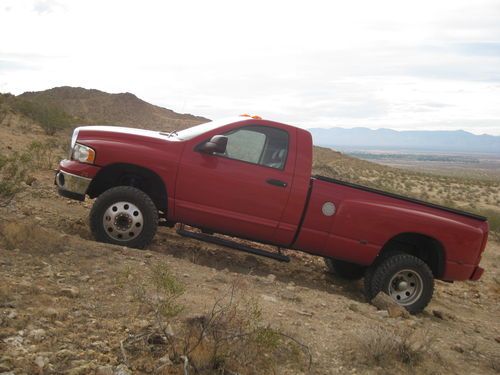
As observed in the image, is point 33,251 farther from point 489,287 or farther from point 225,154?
point 489,287

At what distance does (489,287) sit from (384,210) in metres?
4.82

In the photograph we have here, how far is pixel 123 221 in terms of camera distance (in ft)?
21.1

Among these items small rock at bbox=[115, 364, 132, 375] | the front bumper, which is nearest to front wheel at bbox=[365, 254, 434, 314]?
the front bumper

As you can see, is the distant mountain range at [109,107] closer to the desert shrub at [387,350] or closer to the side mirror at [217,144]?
the side mirror at [217,144]

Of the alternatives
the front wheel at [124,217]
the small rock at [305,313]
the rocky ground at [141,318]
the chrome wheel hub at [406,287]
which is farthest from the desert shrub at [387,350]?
the front wheel at [124,217]

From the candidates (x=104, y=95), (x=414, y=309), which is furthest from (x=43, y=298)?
(x=104, y=95)

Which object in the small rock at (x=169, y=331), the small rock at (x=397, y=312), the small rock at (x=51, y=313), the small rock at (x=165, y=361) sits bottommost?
the small rock at (x=397, y=312)

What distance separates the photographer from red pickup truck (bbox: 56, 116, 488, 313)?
21.0 feet

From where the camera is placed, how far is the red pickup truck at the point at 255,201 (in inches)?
253

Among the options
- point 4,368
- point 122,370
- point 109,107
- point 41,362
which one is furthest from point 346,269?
point 109,107

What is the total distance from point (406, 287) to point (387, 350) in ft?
8.53

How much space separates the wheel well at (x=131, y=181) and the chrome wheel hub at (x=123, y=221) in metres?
0.39

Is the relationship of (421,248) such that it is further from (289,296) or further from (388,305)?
(289,296)

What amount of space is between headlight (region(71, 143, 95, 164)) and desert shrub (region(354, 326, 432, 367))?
363cm
